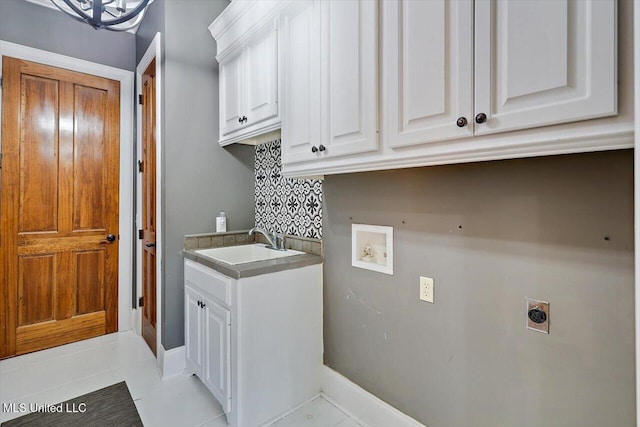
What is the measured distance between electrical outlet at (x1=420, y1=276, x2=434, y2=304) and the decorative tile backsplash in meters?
0.75

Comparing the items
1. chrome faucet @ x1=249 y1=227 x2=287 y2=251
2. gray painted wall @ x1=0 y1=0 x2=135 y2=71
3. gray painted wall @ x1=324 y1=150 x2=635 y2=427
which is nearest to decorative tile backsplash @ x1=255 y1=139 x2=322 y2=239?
chrome faucet @ x1=249 y1=227 x2=287 y2=251

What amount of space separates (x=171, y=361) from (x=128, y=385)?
276 mm

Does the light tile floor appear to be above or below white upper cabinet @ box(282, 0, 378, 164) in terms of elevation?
below

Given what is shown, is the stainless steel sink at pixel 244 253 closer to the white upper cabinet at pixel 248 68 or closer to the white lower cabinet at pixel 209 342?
the white lower cabinet at pixel 209 342

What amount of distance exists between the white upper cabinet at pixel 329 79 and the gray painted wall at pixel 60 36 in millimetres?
2008

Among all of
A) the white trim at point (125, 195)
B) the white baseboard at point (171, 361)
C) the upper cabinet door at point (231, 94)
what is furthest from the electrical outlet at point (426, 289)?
the white trim at point (125, 195)

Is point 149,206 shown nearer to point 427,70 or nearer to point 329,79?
point 329,79

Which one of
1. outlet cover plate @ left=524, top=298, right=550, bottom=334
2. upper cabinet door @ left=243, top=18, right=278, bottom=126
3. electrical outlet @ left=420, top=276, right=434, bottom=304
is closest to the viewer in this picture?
outlet cover plate @ left=524, top=298, right=550, bottom=334

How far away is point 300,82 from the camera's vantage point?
165 cm

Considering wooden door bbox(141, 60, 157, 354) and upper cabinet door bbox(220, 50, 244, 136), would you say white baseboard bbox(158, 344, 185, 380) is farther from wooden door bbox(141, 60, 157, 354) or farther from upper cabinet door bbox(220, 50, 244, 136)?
upper cabinet door bbox(220, 50, 244, 136)

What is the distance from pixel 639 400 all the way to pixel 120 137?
352cm

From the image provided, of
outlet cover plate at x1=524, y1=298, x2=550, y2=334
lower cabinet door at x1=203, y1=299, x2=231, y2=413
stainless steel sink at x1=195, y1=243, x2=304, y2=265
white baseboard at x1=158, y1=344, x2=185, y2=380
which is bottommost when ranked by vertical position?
white baseboard at x1=158, y1=344, x2=185, y2=380

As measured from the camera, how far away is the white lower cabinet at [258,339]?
165cm

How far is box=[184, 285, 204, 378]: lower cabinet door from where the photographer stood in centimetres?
198
